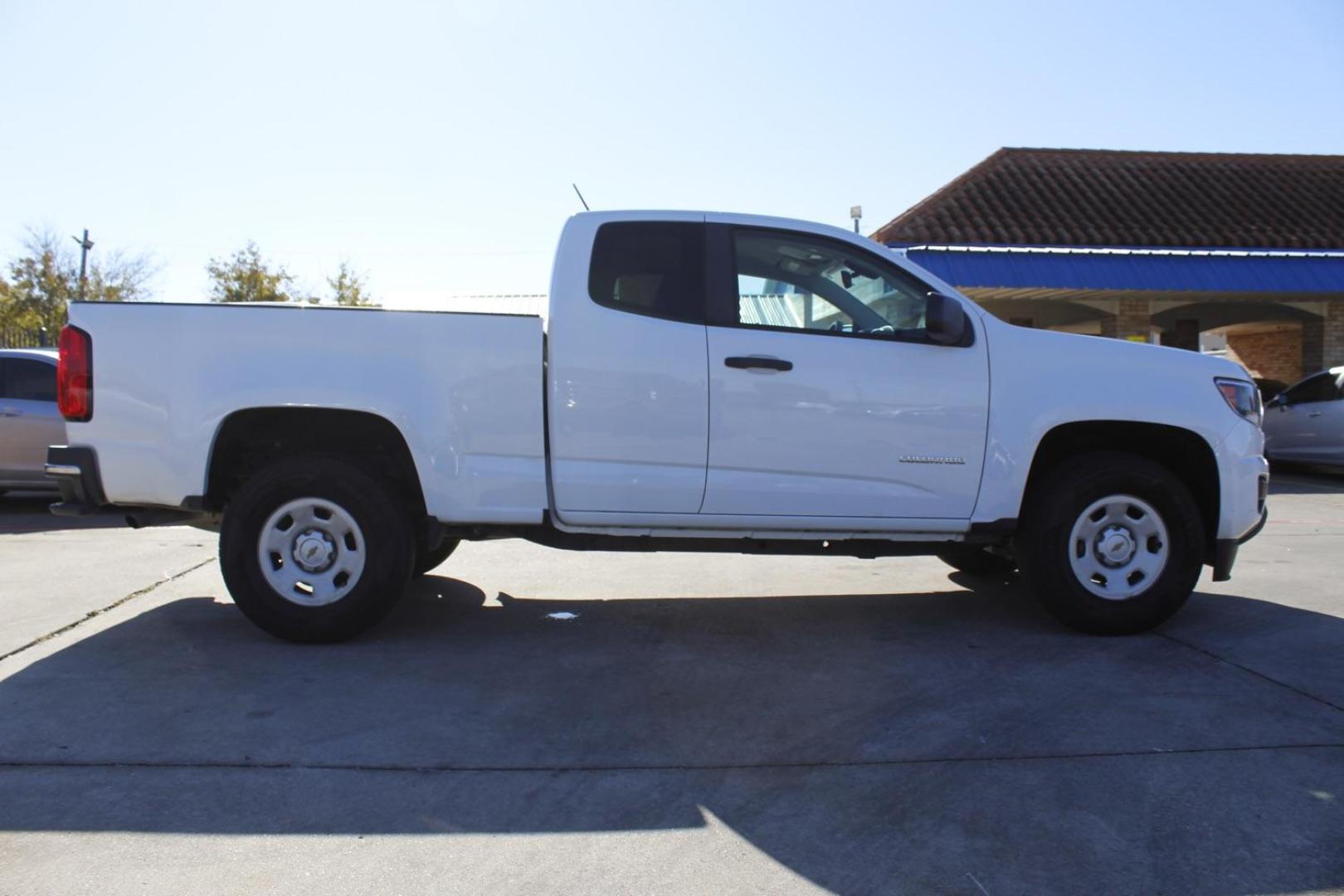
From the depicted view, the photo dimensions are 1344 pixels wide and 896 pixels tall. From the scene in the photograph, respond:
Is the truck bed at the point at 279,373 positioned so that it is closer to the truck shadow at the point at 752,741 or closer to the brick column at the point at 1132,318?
the truck shadow at the point at 752,741

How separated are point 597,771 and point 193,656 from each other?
2406 millimetres

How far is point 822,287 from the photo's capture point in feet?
18.0

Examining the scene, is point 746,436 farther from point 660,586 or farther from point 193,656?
point 193,656

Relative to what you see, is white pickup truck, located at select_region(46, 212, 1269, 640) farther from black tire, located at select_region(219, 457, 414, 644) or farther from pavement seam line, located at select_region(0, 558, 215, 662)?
pavement seam line, located at select_region(0, 558, 215, 662)

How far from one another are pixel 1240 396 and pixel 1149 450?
53cm

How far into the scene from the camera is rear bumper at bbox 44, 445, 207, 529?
5.12 metres

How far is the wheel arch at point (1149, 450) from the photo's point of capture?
561cm

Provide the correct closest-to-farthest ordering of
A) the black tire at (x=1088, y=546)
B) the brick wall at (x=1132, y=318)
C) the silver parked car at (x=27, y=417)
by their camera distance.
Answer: the black tire at (x=1088, y=546)
the silver parked car at (x=27, y=417)
the brick wall at (x=1132, y=318)

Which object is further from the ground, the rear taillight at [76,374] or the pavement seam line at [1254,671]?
the rear taillight at [76,374]

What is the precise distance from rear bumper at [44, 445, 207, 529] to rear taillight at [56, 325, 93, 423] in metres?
0.18

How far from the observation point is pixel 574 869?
3.05 meters

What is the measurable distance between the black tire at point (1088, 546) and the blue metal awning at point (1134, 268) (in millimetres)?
11333

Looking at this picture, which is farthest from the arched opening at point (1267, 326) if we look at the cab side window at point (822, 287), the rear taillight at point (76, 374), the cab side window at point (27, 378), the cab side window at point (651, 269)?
the rear taillight at point (76, 374)

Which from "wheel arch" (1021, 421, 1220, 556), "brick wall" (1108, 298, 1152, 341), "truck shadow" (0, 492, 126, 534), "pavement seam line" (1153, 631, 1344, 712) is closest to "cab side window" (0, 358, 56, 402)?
"truck shadow" (0, 492, 126, 534)
